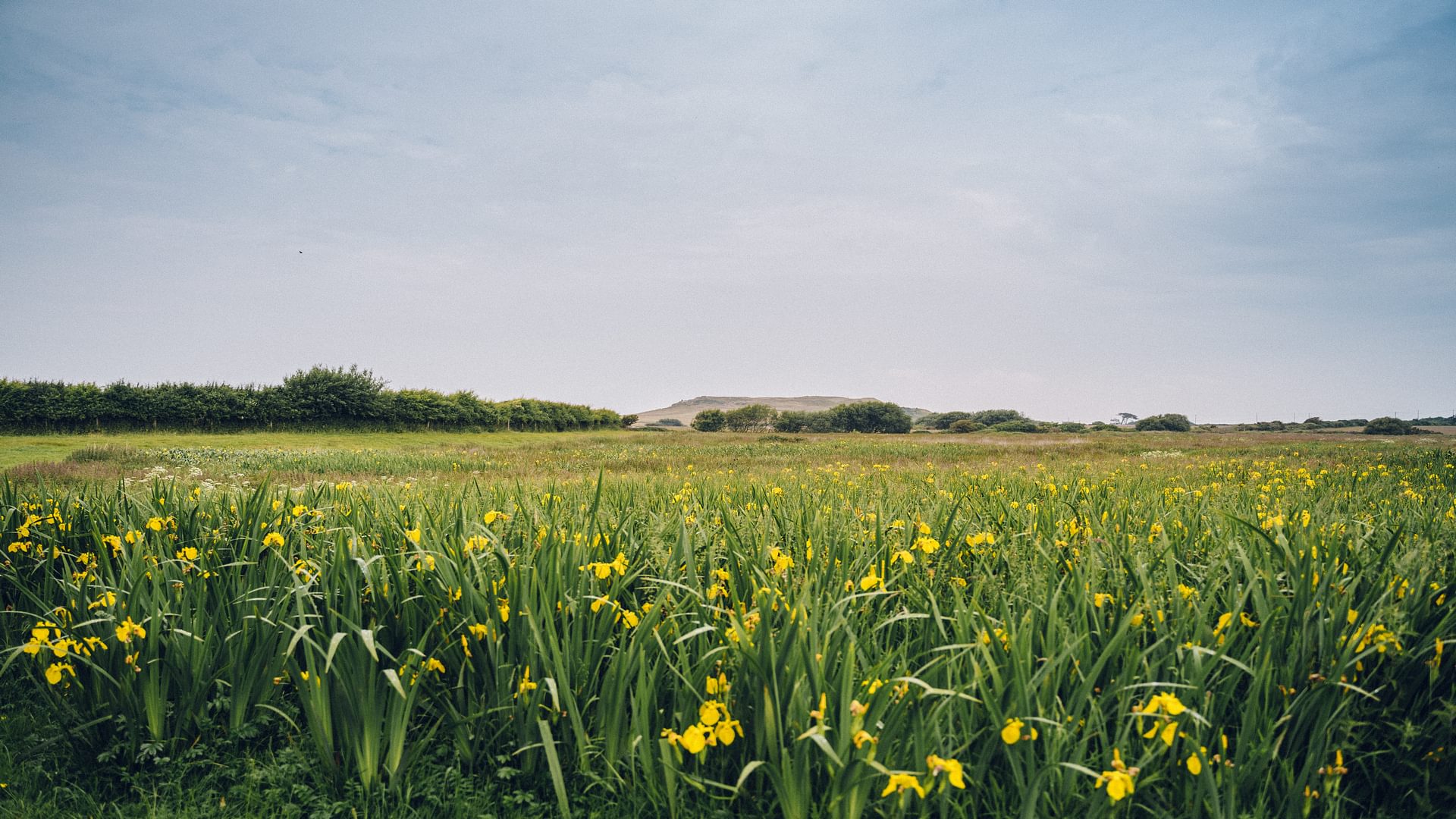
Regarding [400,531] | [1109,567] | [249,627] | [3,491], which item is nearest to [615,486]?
[400,531]

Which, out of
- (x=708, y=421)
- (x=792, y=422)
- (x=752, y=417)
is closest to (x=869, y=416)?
(x=792, y=422)

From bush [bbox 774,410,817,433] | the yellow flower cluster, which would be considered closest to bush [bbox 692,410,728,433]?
bush [bbox 774,410,817,433]

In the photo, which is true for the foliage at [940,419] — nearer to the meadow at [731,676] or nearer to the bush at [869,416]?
the bush at [869,416]

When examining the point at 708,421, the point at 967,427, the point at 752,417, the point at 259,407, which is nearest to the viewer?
the point at 259,407

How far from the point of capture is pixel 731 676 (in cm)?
271

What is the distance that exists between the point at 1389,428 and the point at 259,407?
3890 inches

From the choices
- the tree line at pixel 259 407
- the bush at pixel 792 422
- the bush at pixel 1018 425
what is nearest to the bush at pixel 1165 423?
the bush at pixel 1018 425

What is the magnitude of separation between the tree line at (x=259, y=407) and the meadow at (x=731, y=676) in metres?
59.2

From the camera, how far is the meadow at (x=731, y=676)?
7.35 ft

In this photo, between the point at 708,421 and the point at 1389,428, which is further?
the point at 708,421

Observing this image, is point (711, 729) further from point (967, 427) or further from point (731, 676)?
point (967, 427)

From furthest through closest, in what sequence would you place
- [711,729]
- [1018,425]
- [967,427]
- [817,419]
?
[817,419]
[1018,425]
[967,427]
[711,729]

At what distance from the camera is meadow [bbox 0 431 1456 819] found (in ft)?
7.35

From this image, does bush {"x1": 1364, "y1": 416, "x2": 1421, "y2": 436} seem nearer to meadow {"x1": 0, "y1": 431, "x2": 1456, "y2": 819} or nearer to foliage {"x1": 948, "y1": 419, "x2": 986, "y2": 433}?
foliage {"x1": 948, "y1": 419, "x2": 986, "y2": 433}
